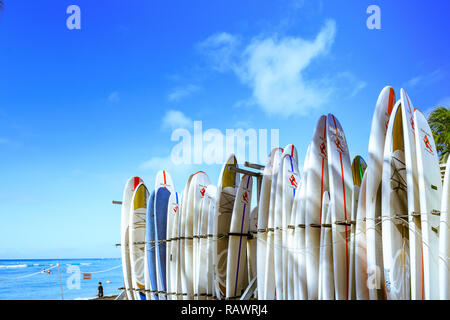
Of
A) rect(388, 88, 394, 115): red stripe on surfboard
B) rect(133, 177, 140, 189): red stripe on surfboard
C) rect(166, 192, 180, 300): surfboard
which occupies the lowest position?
rect(166, 192, 180, 300): surfboard

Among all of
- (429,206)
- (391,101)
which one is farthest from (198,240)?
(429,206)

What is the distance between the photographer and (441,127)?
43.6 feet

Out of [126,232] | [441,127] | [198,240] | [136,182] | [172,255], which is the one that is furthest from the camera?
[441,127]

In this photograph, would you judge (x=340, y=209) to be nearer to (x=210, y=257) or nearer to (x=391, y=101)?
(x=391, y=101)

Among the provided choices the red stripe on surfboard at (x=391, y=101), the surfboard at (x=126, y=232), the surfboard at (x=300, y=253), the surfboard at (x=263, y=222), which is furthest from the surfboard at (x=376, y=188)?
the surfboard at (x=126, y=232)

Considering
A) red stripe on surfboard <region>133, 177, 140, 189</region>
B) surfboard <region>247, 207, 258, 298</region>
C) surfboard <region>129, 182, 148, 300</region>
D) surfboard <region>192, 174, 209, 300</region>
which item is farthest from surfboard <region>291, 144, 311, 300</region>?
red stripe on surfboard <region>133, 177, 140, 189</region>

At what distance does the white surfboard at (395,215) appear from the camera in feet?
16.5

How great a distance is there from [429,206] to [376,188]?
745 millimetres

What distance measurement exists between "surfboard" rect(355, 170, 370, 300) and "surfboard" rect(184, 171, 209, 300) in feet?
13.4

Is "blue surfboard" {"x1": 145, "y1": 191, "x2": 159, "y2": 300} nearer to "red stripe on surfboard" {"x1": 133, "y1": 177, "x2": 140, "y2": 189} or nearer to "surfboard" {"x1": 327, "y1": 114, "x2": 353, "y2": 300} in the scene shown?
"red stripe on surfboard" {"x1": 133, "y1": 177, "x2": 140, "y2": 189}

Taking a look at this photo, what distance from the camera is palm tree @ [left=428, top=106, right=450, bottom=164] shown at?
42.3 feet

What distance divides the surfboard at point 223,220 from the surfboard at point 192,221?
773 millimetres

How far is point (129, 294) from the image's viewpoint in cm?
1136
